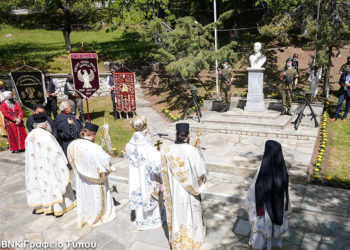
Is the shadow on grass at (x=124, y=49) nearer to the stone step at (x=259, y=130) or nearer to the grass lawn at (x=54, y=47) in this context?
the grass lawn at (x=54, y=47)

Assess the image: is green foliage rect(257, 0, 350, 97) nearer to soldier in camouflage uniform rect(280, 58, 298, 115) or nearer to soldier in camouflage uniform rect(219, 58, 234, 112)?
soldier in camouflage uniform rect(280, 58, 298, 115)

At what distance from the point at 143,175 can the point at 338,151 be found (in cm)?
587

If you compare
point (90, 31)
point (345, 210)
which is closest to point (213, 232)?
point (345, 210)

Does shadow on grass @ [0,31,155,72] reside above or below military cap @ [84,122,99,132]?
above

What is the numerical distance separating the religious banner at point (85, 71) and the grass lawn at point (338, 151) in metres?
8.29

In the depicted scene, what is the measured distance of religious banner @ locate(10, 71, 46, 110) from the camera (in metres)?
9.53

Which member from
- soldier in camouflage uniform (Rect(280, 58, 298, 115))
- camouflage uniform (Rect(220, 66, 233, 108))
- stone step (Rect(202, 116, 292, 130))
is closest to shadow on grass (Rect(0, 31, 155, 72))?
camouflage uniform (Rect(220, 66, 233, 108))

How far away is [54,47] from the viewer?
976 inches

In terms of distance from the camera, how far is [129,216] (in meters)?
5.12

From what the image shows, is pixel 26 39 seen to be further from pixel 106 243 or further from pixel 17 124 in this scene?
pixel 106 243

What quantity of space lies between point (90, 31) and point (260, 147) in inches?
1287

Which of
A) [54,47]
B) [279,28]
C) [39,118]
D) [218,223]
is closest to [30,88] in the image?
[39,118]

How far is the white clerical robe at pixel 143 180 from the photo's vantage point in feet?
14.7

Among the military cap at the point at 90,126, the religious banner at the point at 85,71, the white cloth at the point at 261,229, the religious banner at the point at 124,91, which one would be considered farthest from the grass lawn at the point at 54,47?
the white cloth at the point at 261,229
